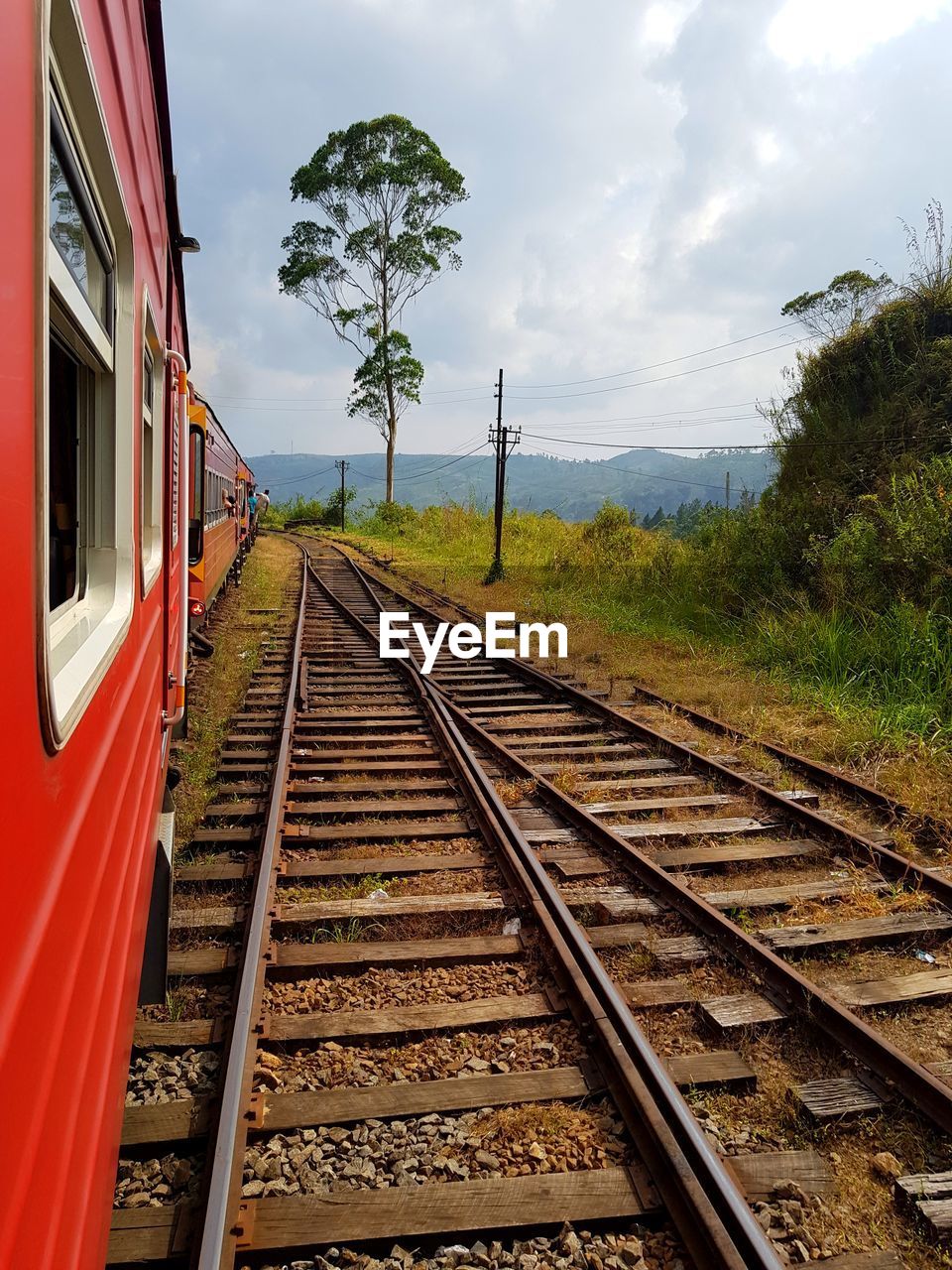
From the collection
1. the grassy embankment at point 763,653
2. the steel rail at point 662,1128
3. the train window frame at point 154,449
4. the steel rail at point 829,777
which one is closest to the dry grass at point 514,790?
the steel rail at point 662,1128

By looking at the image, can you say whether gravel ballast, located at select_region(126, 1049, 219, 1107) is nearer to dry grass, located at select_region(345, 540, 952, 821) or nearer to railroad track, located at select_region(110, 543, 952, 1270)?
railroad track, located at select_region(110, 543, 952, 1270)

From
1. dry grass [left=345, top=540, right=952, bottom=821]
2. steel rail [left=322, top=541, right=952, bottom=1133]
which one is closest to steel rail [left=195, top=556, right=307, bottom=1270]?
steel rail [left=322, top=541, right=952, bottom=1133]

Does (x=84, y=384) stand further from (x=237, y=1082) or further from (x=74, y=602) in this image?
(x=237, y=1082)

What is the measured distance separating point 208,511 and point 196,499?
335 centimetres

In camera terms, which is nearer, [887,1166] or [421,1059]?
[887,1166]

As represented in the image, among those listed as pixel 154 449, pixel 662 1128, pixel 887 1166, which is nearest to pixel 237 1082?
pixel 662 1128

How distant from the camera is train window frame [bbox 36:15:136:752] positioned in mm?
1023

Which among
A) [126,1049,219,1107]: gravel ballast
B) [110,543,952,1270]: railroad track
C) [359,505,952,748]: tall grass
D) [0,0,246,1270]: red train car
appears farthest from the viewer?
[359,505,952,748]: tall grass

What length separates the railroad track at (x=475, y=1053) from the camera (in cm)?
229

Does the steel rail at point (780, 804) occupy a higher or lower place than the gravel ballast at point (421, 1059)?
higher

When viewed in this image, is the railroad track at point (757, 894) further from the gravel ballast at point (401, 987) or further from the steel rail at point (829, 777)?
the gravel ballast at point (401, 987)

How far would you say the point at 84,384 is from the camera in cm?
218

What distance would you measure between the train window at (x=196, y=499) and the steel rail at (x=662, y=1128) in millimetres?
3509

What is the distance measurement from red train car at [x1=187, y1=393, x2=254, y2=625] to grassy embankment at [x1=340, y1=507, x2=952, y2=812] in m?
4.48
